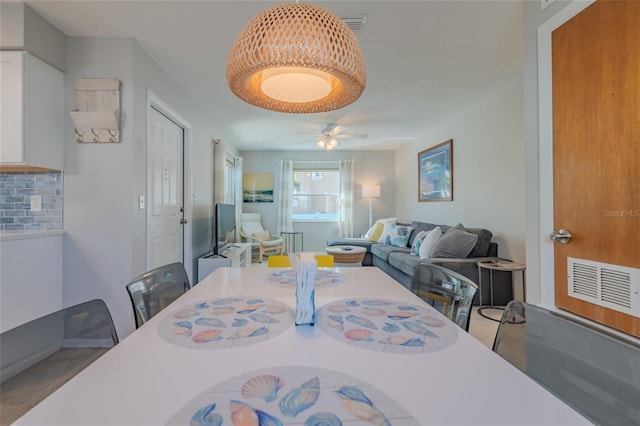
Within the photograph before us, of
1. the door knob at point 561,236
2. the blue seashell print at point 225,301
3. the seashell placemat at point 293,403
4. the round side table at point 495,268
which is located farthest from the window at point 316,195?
the seashell placemat at point 293,403

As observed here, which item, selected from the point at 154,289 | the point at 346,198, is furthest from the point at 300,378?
the point at 346,198

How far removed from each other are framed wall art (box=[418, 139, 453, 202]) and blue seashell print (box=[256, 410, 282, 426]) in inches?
171

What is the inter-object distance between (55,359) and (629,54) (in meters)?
2.66

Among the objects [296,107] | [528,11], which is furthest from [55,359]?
[528,11]

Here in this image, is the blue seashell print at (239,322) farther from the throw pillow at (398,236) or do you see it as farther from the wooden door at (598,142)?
the throw pillow at (398,236)

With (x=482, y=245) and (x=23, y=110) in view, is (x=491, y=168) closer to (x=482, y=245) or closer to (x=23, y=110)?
(x=482, y=245)

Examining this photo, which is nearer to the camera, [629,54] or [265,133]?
[629,54]

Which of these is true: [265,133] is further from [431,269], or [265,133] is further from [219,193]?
[431,269]

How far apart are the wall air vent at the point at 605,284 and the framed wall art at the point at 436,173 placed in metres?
2.84

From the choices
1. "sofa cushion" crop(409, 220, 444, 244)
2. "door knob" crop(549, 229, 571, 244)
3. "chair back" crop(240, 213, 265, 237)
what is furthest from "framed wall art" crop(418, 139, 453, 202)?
"chair back" crop(240, 213, 265, 237)

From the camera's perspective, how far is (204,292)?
1.35 meters

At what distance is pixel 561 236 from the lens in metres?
1.65

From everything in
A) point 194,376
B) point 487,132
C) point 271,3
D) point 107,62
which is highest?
point 271,3

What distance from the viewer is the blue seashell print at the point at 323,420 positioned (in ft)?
1.71
